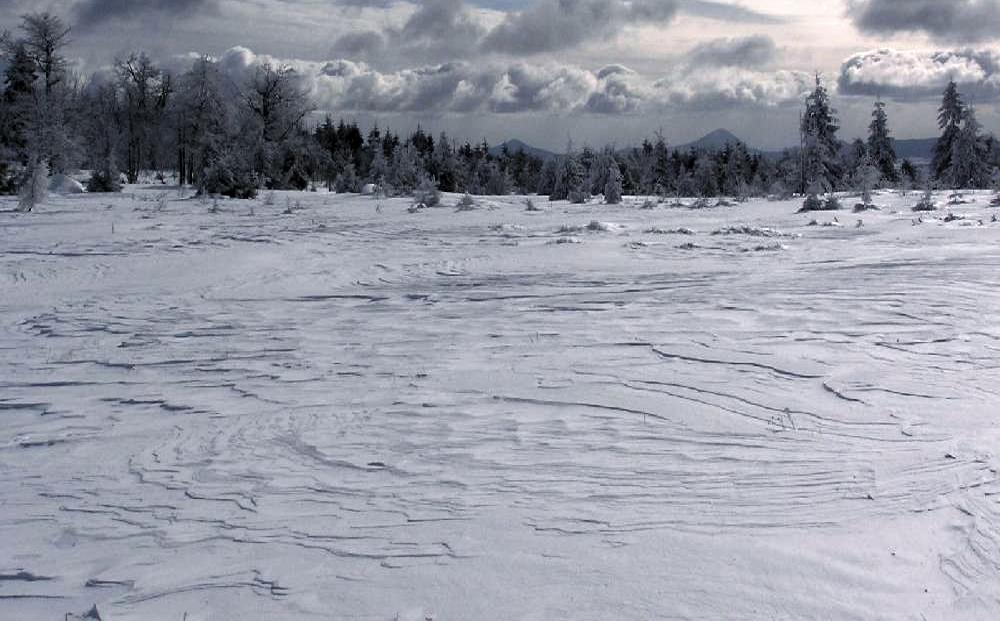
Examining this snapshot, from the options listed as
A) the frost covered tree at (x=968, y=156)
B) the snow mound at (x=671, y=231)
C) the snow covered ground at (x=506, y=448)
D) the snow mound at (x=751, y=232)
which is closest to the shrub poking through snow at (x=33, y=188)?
the snow covered ground at (x=506, y=448)

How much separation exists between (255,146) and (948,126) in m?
38.2

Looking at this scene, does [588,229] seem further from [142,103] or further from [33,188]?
[142,103]

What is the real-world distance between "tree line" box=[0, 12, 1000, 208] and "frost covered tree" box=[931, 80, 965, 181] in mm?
63

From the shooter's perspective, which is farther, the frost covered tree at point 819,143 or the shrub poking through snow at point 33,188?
the frost covered tree at point 819,143

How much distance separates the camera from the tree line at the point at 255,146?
27.3 meters

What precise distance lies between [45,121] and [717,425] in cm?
3396

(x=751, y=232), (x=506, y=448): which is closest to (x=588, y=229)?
(x=751, y=232)

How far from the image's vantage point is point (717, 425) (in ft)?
14.4

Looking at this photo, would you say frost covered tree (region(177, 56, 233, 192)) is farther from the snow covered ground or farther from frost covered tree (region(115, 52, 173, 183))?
the snow covered ground

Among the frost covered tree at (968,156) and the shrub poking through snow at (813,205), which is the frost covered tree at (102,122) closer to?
the shrub poking through snow at (813,205)

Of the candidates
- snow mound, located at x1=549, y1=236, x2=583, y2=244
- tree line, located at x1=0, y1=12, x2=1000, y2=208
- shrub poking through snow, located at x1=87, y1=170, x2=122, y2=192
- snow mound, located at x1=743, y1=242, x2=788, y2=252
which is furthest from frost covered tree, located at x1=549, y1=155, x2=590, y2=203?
shrub poking through snow, located at x1=87, y1=170, x2=122, y2=192

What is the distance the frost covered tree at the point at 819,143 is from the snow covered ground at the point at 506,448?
1888cm

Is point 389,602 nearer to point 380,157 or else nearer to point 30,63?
point 380,157

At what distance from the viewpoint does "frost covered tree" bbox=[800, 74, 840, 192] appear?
30328mm
